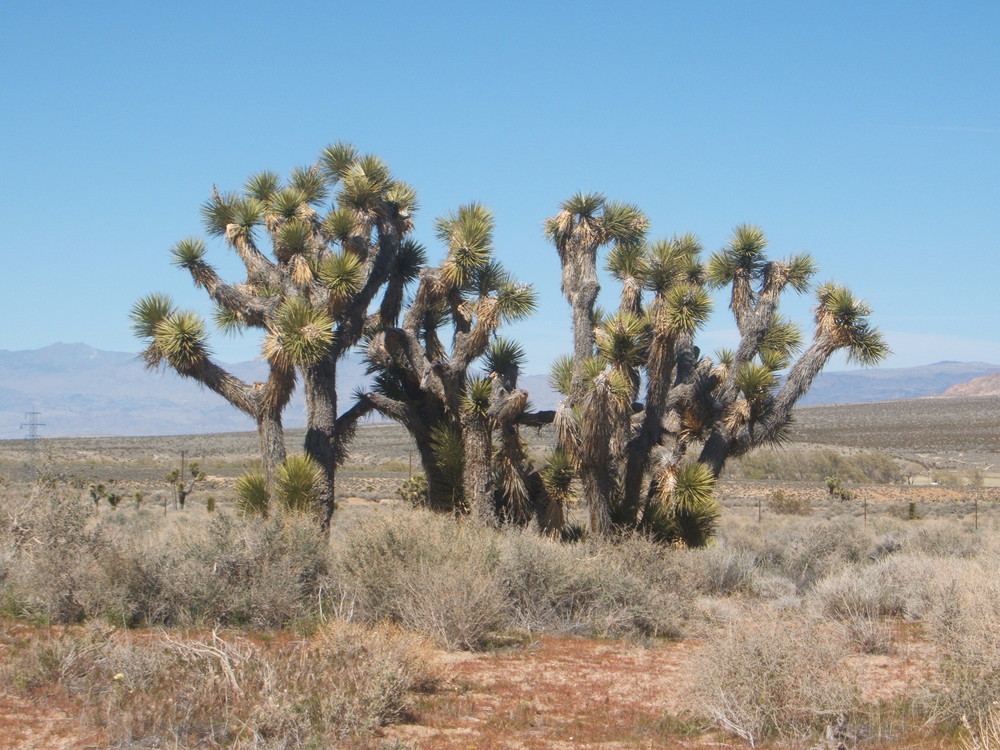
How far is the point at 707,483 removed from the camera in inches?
594

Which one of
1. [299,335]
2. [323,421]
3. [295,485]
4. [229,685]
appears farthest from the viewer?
[323,421]

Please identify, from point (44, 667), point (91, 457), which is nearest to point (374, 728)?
point (44, 667)

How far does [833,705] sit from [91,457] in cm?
6499

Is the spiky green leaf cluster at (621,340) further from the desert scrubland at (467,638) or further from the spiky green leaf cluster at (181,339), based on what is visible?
the spiky green leaf cluster at (181,339)

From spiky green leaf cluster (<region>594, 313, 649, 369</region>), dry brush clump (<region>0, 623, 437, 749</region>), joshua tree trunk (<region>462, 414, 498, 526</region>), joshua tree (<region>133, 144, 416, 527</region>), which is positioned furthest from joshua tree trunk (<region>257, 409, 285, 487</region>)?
dry brush clump (<region>0, 623, 437, 749</region>)

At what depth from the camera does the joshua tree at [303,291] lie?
48.0 ft

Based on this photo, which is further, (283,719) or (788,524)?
(788,524)

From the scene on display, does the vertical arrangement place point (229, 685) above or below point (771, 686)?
above

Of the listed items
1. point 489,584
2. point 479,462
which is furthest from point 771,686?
point 479,462

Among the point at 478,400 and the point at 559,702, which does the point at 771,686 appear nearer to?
the point at 559,702

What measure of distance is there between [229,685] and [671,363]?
30.2 ft

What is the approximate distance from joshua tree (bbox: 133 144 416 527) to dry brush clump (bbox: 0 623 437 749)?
6.48m

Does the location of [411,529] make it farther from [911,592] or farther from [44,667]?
[911,592]

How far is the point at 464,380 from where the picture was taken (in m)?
15.7
